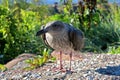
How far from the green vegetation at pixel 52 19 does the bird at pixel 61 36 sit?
299cm


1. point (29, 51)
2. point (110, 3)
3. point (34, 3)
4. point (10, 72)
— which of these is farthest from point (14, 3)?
point (10, 72)

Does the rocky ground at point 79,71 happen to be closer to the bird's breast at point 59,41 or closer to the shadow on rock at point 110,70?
the shadow on rock at point 110,70

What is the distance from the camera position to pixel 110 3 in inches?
563

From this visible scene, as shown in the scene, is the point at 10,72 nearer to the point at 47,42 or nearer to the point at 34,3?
the point at 47,42

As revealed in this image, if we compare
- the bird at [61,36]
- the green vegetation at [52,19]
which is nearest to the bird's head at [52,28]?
the bird at [61,36]

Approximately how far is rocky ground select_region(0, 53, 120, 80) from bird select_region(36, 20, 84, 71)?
1.37 feet

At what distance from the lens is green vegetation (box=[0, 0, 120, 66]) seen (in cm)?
1105

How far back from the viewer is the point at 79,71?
24.5 ft

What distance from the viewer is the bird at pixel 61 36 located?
7.04 m

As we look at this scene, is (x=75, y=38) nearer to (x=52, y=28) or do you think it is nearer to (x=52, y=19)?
(x=52, y=28)

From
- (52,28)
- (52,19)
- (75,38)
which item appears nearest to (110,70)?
(75,38)

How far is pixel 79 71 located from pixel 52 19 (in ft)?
16.7

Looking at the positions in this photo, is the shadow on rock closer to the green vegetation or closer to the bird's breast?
the bird's breast

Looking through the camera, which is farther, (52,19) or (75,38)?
(52,19)
